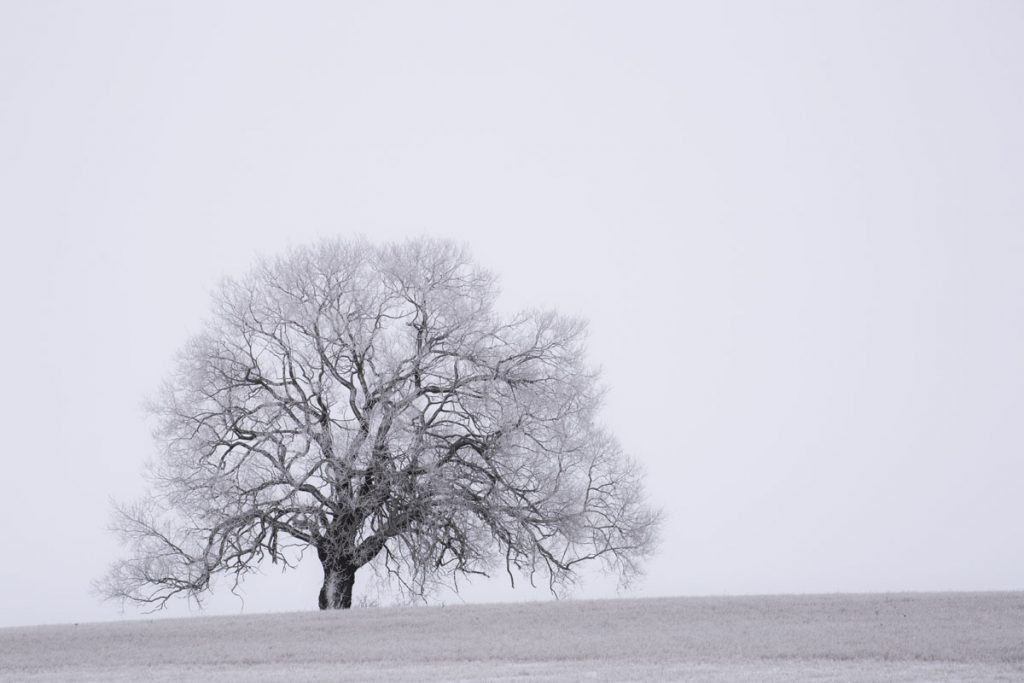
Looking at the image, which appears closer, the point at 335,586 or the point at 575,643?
the point at 575,643

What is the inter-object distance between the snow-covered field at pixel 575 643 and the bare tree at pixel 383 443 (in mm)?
2982

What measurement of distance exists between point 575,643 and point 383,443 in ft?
33.4

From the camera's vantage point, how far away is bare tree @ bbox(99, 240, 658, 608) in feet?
104

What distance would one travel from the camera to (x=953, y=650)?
20.6 metres

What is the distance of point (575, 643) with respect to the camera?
23234 mm

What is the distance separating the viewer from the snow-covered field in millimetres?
19859

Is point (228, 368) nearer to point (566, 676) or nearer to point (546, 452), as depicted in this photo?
point (546, 452)

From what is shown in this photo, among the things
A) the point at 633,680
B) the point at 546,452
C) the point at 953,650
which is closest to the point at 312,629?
the point at 546,452

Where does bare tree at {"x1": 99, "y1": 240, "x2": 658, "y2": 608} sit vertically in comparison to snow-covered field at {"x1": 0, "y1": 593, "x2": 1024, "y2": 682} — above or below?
above

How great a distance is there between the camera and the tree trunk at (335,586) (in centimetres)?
3294

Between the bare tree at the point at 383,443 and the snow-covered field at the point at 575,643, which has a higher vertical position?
the bare tree at the point at 383,443

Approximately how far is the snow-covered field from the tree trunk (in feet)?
11.2

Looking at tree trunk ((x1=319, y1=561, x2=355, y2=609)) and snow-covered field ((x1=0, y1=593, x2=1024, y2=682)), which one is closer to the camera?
snow-covered field ((x1=0, y1=593, x2=1024, y2=682))

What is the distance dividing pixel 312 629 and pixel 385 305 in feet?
33.6
